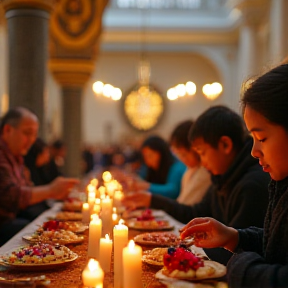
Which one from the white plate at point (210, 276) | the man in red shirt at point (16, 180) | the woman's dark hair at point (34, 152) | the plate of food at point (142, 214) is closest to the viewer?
the white plate at point (210, 276)

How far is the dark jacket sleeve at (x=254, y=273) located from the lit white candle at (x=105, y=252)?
505mm

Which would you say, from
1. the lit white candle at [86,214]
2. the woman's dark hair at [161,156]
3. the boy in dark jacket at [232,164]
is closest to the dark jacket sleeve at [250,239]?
the boy in dark jacket at [232,164]

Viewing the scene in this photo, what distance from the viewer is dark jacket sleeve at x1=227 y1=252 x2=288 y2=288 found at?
83.4 inches

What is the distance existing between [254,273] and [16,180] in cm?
366

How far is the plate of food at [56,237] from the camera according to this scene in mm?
3467

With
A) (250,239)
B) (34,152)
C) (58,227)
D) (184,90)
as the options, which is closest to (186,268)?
(250,239)

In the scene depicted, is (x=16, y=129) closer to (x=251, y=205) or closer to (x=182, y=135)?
(x=182, y=135)

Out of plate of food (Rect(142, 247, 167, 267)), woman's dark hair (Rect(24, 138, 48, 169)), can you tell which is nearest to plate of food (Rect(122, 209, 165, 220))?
plate of food (Rect(142, 247, 167, 267))

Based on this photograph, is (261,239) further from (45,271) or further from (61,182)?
(61,182)

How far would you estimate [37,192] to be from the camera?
5379 mm

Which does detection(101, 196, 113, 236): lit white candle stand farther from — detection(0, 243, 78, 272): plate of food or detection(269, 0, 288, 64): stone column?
detection(269, 0, 288, 64): stone column

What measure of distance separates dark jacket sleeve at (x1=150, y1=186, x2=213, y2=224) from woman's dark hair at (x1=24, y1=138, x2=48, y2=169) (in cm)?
301

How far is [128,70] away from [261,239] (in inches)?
932

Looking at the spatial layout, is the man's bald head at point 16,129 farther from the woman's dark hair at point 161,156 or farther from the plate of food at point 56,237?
the woman's dark hair at point 161,156
